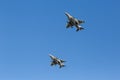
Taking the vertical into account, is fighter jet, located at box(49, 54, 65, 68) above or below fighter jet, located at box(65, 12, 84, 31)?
below

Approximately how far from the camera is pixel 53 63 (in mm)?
194125

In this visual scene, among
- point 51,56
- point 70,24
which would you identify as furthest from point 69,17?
point 51,56

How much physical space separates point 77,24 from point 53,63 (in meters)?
22.2

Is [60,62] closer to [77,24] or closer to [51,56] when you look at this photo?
[51,56]

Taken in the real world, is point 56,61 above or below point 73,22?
below

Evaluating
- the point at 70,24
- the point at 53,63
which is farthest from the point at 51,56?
the point at 70,24

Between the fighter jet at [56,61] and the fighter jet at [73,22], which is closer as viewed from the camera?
the fighter jet at [73,22]

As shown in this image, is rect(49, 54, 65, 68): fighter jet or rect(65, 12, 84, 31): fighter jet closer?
rect(65, 12, 84, 31): fighter jet

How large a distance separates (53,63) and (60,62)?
4.26m

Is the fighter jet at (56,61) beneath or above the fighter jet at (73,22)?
beneath

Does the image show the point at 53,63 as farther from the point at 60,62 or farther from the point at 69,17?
the point at 69,17

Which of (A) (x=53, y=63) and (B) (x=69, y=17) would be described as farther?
(A) (x=53, y=63)

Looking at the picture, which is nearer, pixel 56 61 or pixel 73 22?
pixel 73 22

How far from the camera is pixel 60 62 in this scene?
197 m
